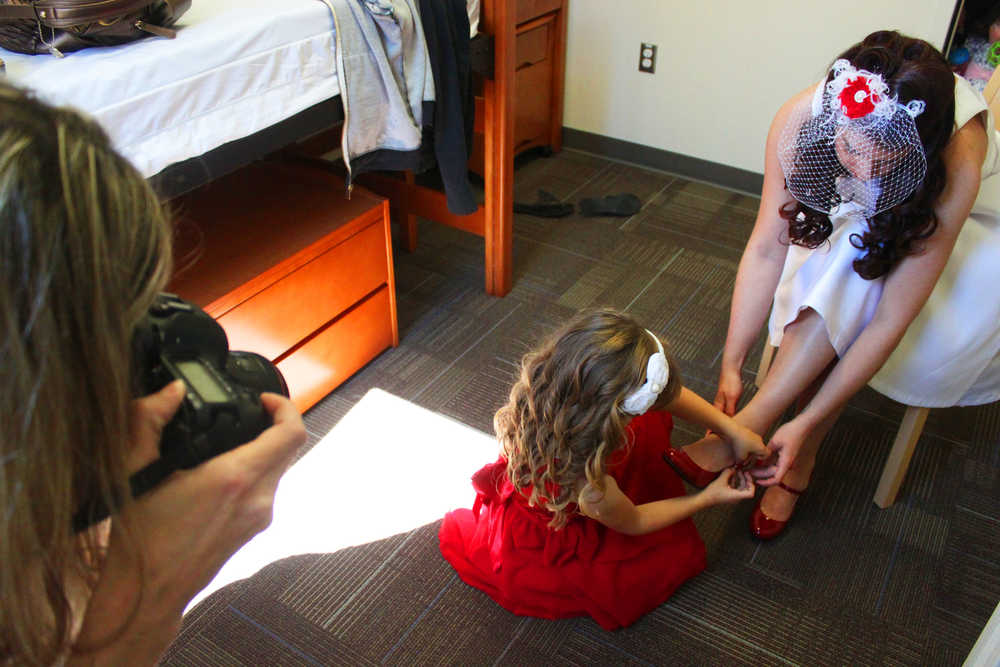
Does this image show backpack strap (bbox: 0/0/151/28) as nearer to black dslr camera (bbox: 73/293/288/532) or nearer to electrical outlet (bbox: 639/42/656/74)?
black dslr camera (bbox: 73/293/288/532)

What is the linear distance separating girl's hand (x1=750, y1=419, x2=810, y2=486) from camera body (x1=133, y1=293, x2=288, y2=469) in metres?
0.97

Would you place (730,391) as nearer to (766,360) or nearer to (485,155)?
(766,360)

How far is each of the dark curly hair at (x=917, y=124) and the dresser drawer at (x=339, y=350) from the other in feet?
3.45

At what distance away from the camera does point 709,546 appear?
4.61 feet

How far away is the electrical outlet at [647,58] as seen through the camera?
2588 millimetres

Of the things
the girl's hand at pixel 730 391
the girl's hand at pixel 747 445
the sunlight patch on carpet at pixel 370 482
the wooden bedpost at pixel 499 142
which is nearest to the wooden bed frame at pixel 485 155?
the wooden bedpost at pixel 499 142

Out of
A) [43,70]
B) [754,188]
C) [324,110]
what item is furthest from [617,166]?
[43,70]

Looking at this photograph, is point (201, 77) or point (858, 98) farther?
point (201, 77)

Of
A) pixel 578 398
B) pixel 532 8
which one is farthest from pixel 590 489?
pixel 532 8

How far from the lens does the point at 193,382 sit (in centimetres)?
56

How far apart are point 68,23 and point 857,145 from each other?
115 cm

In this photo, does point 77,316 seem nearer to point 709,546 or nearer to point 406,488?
point 406,488

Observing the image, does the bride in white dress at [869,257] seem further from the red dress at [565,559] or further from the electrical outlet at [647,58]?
the electrical outlet at [647,58]

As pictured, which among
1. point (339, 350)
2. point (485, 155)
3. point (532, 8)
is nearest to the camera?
point (339, 350)
